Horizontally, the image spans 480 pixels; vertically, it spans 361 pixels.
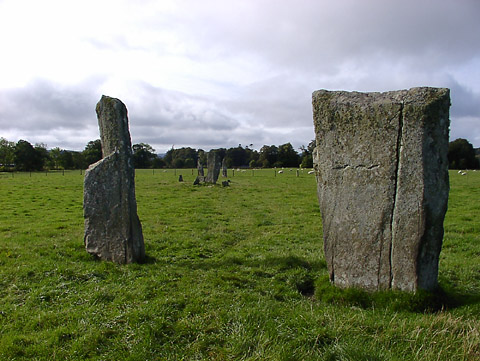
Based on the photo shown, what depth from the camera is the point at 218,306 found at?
20.0 feet

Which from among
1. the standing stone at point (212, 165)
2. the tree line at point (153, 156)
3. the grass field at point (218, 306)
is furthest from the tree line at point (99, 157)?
the grass field at point (218, 306)

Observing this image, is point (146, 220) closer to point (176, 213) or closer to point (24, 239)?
point (176, 213)

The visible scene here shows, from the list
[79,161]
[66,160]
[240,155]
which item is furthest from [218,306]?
[240,155]

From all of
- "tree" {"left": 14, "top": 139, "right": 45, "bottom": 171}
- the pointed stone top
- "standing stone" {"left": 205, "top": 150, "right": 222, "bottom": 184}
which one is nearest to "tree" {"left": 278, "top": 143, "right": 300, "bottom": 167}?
"tree" {"left": 14, "top": 139, "right": 45, "bottom": 171}

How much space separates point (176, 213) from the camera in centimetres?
1641

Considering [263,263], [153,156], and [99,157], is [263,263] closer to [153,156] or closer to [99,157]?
[99,157]

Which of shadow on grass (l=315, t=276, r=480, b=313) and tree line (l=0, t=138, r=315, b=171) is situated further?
tree line (l=0, t=138, r=315, b=171)

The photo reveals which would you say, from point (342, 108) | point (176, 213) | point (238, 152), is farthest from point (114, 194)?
point (238, 152)

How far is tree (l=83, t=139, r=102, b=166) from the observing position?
8375 centimetres

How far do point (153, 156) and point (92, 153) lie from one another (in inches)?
846

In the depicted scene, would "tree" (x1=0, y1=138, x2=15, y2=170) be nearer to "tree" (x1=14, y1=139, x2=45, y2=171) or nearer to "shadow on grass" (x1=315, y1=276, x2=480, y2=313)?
"tree" (x1=14, y1=139, x2=45, y2=171)

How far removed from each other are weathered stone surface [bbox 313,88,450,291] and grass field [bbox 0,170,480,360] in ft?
1.86

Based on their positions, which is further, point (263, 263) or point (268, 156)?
point (268, 156)

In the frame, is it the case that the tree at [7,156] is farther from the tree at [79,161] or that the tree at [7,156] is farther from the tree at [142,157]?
the tree at [142,157]
